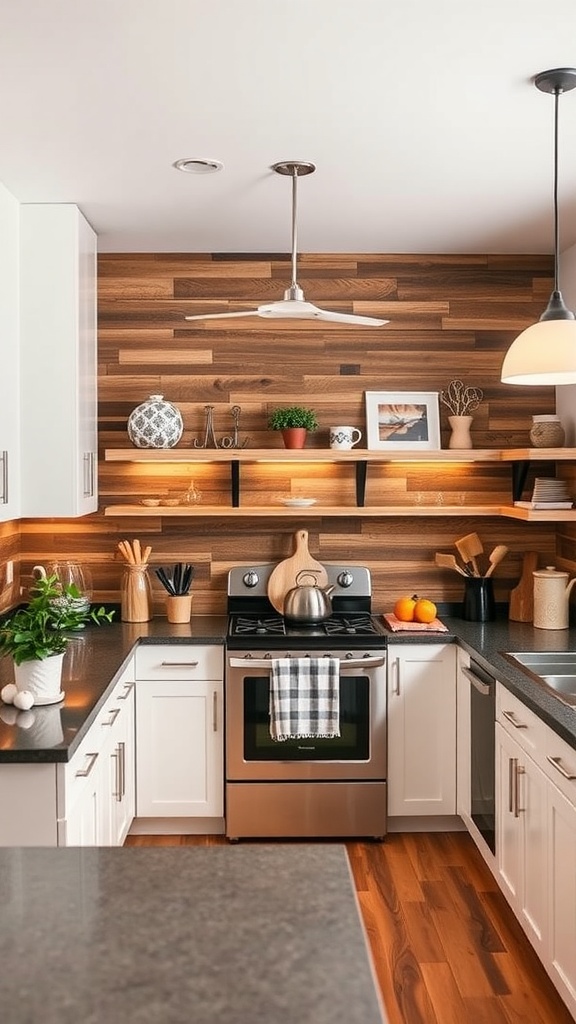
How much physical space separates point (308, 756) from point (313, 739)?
2.9 inches

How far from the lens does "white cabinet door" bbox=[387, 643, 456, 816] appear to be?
4062 millimetres

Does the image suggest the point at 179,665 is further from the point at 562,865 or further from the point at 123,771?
the point at 562,865

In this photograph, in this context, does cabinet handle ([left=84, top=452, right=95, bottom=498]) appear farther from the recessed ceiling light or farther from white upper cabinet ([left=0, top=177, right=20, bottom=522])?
the recessed ceiling light

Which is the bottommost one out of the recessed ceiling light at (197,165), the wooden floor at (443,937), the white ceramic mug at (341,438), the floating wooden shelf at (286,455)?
the wooden floor at (443,937)

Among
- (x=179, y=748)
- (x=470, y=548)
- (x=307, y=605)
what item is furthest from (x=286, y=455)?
(x=179, y=748)

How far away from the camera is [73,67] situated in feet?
8.16

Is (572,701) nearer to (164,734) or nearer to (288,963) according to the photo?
(164,734)

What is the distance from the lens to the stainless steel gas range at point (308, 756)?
4004 mm

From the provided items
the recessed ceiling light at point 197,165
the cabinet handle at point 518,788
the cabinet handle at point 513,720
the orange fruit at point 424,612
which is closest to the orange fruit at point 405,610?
the orange fruit at point 424,612

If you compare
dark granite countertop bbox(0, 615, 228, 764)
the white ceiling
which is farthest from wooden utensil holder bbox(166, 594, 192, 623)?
the white ceiling

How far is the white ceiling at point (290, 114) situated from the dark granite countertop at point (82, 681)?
1674 mm

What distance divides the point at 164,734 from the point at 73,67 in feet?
8.38

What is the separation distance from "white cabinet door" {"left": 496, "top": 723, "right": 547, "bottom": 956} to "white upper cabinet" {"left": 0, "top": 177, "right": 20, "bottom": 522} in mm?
1976

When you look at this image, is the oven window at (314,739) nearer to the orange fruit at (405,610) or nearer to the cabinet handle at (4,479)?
the orange fruit at (405,610)
